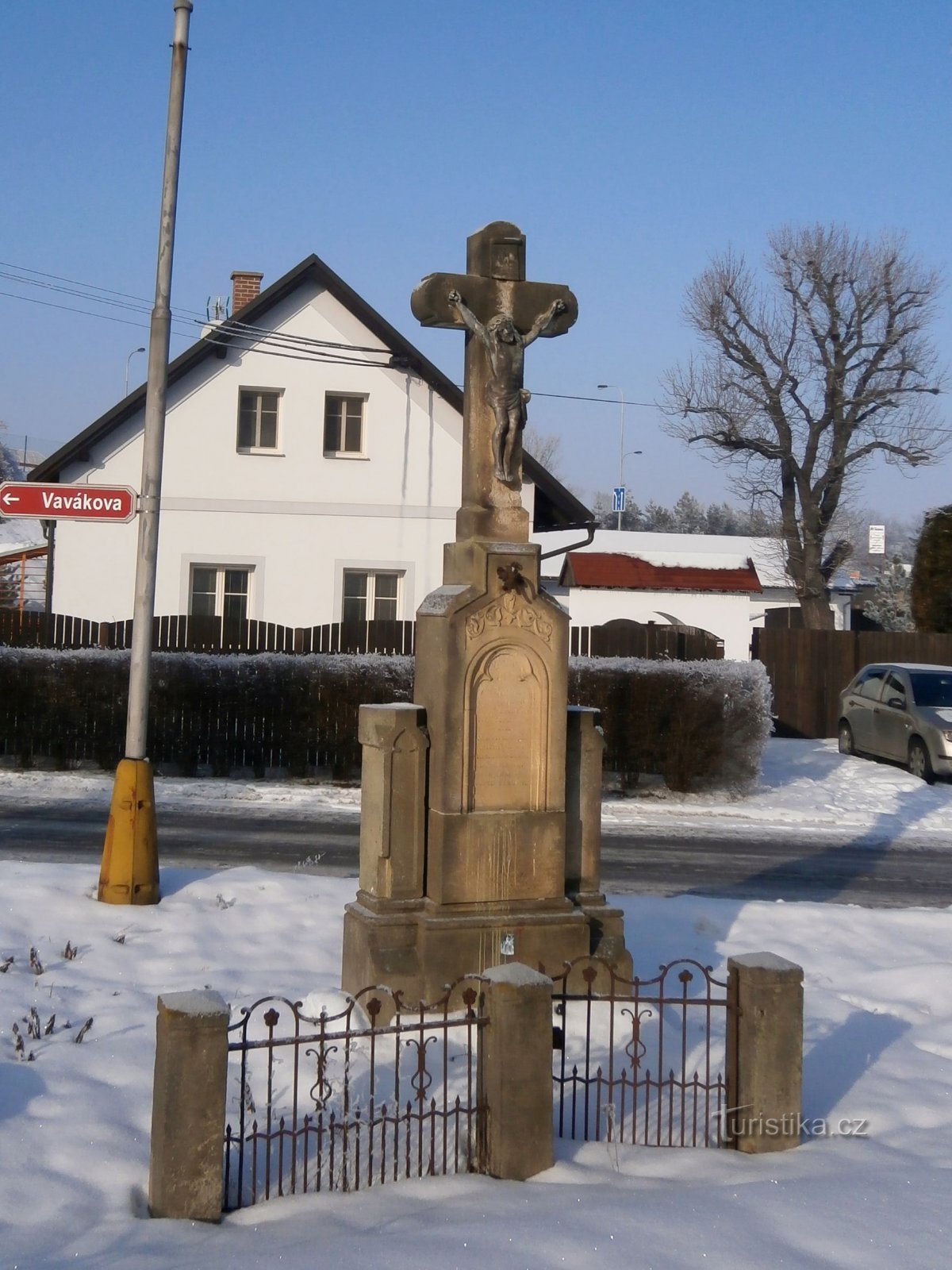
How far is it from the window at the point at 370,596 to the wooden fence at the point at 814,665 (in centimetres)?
681

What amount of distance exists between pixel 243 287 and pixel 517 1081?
2307cm

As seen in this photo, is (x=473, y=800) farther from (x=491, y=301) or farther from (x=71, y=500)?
(x=71, y=500)

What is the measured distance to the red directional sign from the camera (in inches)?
313

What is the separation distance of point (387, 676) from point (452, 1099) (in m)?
11.4

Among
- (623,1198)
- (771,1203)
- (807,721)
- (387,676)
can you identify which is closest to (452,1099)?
(623,1198)

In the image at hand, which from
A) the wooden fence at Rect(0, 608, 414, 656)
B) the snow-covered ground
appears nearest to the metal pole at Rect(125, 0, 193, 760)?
the snow-covered ground

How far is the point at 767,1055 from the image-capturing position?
4.80 m

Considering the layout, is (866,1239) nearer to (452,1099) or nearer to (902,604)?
(452,1099)

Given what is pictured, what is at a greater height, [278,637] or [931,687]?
[278,637]

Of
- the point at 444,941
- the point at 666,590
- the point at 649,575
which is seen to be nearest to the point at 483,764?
the point at 444,941

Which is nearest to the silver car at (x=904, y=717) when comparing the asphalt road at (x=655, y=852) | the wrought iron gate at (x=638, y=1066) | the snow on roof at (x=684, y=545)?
the asphalt road at (x=655, y=852)

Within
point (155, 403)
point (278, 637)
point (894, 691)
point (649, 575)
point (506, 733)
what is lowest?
point (506, 733)

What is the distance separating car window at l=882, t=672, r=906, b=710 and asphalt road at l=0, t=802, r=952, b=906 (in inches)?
175

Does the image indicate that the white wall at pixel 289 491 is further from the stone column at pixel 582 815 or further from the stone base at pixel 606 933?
the stone base at pixel 606 933
